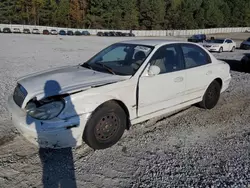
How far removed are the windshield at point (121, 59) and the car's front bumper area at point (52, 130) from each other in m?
1.08

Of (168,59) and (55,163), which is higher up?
(168,59)

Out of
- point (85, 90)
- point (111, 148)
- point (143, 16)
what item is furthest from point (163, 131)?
point (143, 16)

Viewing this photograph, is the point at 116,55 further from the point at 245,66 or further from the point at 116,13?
the point at 116,13

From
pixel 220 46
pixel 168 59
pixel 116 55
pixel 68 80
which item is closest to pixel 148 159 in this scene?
pixel 68 80

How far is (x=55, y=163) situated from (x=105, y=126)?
810 millimetres

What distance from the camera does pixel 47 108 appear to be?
3.01m

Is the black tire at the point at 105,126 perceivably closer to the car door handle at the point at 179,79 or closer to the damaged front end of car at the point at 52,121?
the damaged front end of car at the point at 52,121

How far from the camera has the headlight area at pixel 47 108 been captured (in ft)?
9.75

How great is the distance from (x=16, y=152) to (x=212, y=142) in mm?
2893

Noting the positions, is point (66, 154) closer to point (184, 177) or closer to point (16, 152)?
point (16, 152)

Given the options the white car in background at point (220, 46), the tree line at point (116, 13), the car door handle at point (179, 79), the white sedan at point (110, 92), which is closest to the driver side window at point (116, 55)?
the white sedan at point (110, 92)

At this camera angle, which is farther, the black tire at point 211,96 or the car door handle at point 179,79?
the black tire at point 211,96

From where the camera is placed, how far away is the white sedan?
3.01 m

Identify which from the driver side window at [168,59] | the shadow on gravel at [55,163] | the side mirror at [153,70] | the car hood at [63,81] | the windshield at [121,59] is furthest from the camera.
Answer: the driver side window at [168,59]
